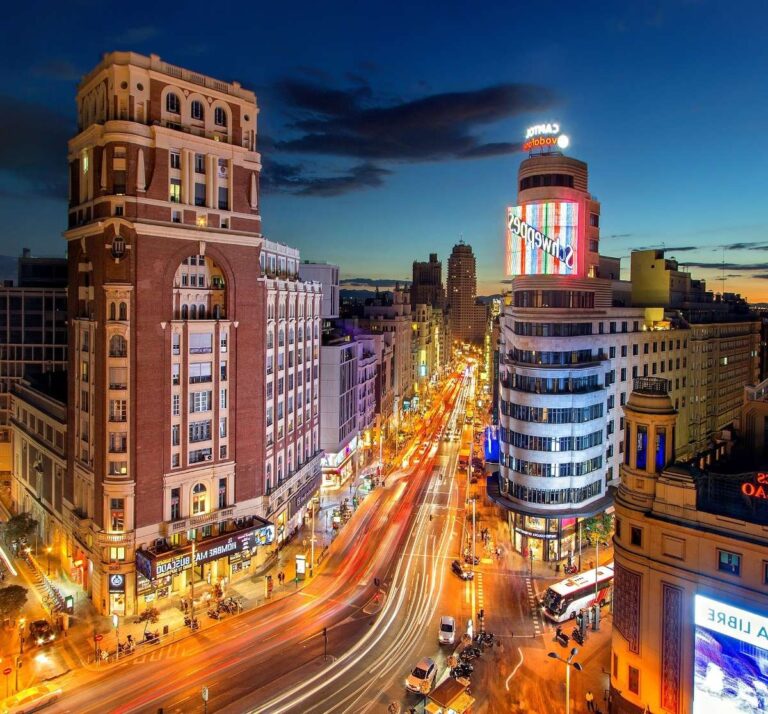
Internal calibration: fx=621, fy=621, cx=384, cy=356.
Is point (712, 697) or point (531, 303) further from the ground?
point (531, 303)

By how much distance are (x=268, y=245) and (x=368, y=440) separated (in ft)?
211

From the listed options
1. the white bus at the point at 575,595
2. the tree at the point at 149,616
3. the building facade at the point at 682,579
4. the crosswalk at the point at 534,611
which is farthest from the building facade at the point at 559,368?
the tree at the point at 149,616

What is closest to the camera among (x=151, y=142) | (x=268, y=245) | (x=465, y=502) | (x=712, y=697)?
(x=712, y=697)

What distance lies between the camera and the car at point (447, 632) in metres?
57.4

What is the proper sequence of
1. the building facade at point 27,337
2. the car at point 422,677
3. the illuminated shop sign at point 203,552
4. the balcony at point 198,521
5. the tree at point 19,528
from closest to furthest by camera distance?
the car at point 422,677 < the illuminated shop sign at point 203,552 < the balcony at point 198,521 < the tree at point 19,528 < the building facade at point 27,337

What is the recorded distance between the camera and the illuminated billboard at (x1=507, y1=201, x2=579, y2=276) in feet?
262

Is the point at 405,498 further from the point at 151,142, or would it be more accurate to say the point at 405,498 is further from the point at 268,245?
the point at 151,142

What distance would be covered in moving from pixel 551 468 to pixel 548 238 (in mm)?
29573

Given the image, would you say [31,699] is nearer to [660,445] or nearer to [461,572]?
[461,572]

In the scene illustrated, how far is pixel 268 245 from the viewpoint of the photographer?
267 ft

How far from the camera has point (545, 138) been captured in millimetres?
83125

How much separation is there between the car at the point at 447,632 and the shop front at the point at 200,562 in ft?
80.1

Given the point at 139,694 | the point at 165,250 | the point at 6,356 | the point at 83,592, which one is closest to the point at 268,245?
the point at 165,250

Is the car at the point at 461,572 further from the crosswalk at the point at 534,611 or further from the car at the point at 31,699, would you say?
the car at the point at 31,699
